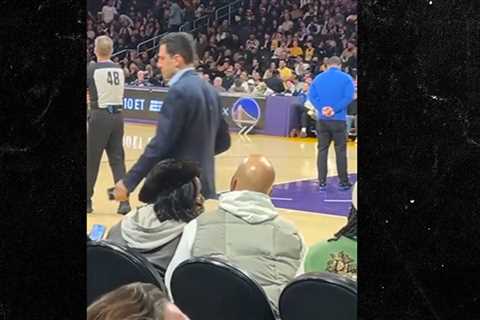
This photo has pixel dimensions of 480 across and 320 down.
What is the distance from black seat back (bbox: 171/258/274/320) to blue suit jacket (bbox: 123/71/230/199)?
20cm

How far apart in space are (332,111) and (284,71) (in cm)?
17

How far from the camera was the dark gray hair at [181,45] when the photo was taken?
7.09 feet

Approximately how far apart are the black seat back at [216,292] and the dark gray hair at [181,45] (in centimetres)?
55

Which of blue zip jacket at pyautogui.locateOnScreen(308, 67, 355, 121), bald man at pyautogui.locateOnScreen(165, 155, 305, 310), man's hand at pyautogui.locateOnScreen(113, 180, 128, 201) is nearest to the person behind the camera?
blue zip jacket at pyautogui.locateOnScreen(308, 67, 355, 121)

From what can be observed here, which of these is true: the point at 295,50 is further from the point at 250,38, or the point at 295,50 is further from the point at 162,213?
the point at 162,213

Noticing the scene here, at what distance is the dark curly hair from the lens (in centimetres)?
221

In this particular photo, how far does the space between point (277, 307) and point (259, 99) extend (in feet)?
1.82

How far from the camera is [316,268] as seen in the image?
211cm

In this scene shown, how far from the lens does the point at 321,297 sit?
2.09 metres

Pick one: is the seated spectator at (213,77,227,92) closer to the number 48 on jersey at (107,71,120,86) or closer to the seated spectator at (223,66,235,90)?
the seated spectator at (223,66,235,90)

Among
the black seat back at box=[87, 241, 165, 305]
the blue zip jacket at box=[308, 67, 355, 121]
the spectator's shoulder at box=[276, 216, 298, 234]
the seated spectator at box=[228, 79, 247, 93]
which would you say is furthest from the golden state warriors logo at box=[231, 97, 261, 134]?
the black seat back at box=[87, 241, 165, 305]

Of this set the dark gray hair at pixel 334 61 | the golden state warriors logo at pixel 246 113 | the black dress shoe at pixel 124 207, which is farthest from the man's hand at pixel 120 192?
the dark gray hair at pixel 334 61

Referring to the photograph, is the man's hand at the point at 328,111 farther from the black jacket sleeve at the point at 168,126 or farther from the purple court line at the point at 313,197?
the black jacket sleeve at the point at 168,126

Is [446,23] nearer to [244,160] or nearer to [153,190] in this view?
[244,160]
